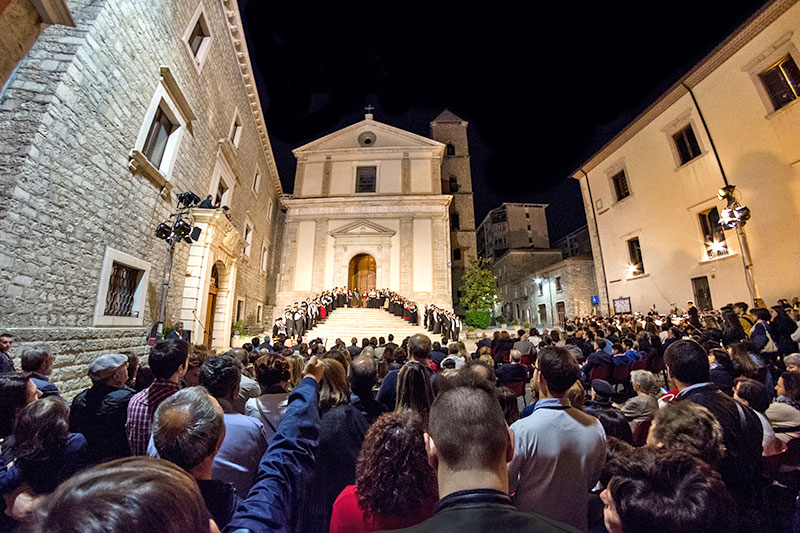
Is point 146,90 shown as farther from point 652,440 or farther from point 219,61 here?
point 652,440

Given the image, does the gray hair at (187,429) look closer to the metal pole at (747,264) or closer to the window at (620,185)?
the metal pole at (747,264)

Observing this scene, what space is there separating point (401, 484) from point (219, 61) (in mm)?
14846

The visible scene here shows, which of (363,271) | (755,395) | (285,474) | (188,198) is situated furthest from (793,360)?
(363,271)

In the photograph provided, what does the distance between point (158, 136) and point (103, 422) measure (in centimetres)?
847

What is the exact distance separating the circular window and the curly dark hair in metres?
24.8

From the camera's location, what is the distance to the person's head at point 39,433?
179 cm

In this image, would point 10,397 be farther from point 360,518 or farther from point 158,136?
point 158,136

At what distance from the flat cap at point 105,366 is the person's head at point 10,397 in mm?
352

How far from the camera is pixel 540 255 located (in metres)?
31.2

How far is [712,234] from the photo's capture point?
12.9m

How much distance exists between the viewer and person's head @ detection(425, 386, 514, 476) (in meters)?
1.07

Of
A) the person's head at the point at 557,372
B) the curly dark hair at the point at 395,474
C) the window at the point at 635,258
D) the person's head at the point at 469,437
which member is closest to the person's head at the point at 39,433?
the curly dark hair at the point at 395,474

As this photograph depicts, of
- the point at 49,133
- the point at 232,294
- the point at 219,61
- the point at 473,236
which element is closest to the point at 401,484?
the point at 49,133

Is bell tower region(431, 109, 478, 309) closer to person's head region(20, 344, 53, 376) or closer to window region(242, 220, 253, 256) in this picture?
window region(242, 220, 253, 256)
